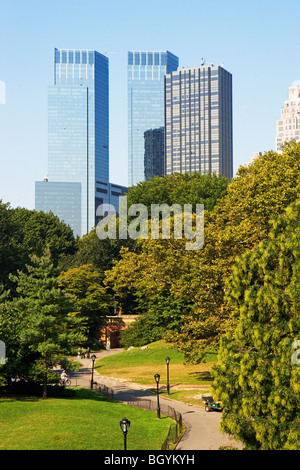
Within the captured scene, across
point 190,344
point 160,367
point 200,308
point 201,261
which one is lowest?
point 160,367

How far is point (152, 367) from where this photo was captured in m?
56.0

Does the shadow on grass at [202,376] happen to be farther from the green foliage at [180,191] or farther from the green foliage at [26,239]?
the green foliage at [26,239]

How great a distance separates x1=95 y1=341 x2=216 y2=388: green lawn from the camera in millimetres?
48844

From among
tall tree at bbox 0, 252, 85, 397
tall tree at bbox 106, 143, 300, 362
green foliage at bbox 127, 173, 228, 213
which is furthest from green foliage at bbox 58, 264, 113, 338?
tall tree at bbox 0, 252, 85, 397

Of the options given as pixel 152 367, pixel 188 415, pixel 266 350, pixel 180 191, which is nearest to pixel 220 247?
pixel 188 415

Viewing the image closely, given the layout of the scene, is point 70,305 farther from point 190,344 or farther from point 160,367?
point 160,367

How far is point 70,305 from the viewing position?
126 feet

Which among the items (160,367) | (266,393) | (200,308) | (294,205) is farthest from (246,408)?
(160,367)

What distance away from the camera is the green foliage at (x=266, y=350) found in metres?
19.7

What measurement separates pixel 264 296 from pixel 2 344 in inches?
770

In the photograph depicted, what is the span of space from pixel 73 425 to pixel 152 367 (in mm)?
28401

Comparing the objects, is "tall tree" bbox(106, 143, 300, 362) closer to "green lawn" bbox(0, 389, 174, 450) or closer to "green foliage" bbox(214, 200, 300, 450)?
"green lawn" bbox(0, 389, 174, 450)

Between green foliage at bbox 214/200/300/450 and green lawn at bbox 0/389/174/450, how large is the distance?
6.94 metres

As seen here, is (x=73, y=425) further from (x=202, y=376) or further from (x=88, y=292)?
(x=88, y=292)
